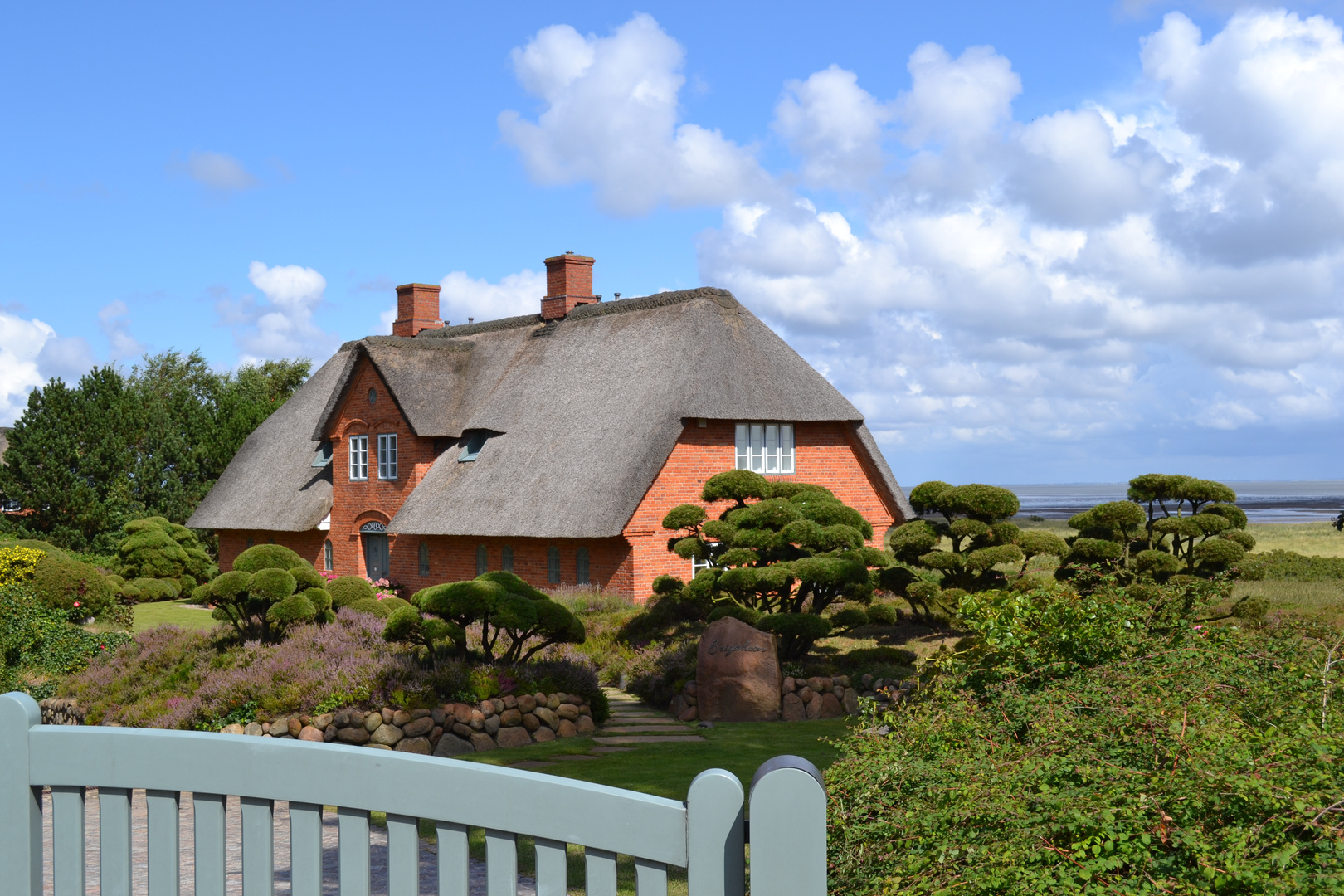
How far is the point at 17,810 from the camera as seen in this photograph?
2.97 m

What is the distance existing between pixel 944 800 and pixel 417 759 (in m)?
2.86

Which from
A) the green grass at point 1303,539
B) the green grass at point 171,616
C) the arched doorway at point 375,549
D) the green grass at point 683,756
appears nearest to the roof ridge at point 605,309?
the arched doorway at point 375,549

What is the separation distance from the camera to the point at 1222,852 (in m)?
3.91

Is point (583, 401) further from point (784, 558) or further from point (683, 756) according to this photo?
point (683, 756)

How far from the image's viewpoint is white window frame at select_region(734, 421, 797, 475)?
27.0 meters

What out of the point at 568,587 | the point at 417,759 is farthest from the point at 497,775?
the point at 568,587

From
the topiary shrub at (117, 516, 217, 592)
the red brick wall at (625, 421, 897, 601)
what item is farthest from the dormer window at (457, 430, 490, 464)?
the topiary shrub at (117, 516, 217, 592)


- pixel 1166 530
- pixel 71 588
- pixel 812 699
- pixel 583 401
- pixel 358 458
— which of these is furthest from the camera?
pixel 358 458

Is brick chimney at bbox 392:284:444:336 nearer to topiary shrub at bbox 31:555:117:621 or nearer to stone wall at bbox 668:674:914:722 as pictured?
topiary shrub at bbox 31:555:117:621

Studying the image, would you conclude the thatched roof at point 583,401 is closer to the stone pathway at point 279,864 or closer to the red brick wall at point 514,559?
the red brick wall at point 514,559

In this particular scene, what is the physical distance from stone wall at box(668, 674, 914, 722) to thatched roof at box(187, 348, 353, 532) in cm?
2153

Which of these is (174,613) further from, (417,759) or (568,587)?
(417,759)

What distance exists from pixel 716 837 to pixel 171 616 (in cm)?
3130

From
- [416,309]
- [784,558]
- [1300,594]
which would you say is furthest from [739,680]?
[416,309]
